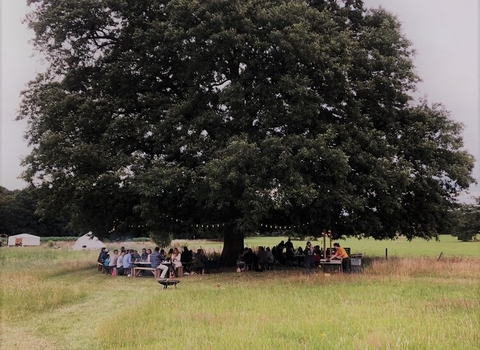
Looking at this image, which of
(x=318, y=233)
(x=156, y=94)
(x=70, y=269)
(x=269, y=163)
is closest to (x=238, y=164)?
(x=269, y=163)

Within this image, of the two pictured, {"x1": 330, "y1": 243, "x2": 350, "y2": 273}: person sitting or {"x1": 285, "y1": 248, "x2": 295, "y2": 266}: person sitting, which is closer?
{"x1": 330, "y1": 243, "x2": 350, "y2": 273}: person sitting

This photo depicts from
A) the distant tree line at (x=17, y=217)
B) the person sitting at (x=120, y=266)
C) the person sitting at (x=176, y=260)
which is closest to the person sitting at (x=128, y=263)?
the person sitting at (x=120, y=266)

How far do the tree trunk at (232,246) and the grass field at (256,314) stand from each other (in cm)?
716

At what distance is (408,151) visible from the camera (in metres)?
23.1

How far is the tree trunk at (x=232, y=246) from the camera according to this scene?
26219 millimetres

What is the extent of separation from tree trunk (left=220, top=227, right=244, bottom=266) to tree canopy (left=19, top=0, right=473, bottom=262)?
1.27 metres

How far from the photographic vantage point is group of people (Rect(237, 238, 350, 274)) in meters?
21.1

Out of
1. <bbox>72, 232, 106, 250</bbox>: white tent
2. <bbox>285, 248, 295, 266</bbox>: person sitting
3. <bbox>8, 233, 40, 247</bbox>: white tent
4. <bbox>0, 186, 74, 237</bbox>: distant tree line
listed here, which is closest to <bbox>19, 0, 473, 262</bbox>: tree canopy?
<bbox>285, 248, 295, 266</bbox>: person sitting

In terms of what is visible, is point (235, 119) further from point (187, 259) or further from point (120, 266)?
point (120, 266)

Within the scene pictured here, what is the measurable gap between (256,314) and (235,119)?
1145 centimetres

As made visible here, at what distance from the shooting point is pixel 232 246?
87.7 feet

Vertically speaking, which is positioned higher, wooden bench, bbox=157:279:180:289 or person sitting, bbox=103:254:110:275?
person sitting, bbox=103:254:110:275

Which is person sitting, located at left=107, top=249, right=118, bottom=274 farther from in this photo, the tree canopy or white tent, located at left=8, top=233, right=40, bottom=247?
white tent, located at left=8, top=233, right=40, bottom=247

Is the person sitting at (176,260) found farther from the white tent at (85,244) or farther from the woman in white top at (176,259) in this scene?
the white tent at (85,244)
